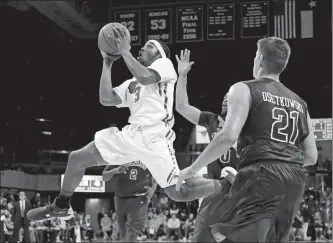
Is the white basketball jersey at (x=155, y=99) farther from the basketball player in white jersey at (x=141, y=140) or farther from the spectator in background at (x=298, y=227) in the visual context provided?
the spectator in background at (x=298, y=227)

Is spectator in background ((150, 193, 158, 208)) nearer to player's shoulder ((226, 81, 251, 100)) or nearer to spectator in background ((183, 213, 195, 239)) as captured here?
spectator in background ((183, 213, 195, 239))

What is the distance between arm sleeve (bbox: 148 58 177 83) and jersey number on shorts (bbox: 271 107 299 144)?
1.66 m

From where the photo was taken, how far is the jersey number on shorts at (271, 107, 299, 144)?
11.3 ft

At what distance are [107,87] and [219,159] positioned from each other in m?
1.18

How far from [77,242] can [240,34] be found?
879 centimetres

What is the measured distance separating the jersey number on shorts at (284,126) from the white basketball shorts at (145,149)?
4.75 feet

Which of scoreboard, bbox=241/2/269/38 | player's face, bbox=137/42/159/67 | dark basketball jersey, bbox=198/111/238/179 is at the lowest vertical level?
dark basketball jersey, bbox=198/111/238/179

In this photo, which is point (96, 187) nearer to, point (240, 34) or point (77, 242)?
point (77, 242)

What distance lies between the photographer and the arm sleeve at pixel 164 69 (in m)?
4.96

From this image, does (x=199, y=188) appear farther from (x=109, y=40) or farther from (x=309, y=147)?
(x=109, y=40)

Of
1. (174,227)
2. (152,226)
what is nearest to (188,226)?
(174,227)

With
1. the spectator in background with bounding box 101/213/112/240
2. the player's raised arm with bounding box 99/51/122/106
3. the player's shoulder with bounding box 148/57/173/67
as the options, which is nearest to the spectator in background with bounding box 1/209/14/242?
the spectator in background with bounding box 101/213/112/240

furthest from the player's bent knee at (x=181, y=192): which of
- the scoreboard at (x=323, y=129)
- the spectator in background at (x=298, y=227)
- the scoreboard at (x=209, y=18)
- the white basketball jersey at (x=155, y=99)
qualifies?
the scoreboard at (x=323, y=129)

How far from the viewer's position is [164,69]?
16.4 ft
